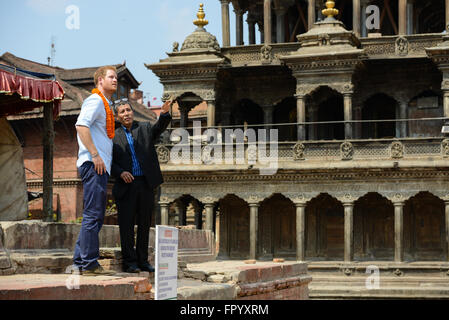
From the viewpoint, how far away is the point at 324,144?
3388 cm

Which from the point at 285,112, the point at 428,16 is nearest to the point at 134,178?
the point at 285,112

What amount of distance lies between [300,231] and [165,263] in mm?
26151

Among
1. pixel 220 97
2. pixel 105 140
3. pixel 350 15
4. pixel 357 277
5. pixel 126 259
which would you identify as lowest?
pixel 357 277

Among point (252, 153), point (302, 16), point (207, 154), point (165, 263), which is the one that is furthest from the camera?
point (302, 16)

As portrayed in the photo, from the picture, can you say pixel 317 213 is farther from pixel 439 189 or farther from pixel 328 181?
pixel 439 189

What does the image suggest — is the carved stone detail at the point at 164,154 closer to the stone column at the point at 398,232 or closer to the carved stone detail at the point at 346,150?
the carved stone detail at the point at 346,150

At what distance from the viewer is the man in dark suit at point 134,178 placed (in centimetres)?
1078

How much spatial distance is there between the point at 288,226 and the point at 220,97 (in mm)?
6432

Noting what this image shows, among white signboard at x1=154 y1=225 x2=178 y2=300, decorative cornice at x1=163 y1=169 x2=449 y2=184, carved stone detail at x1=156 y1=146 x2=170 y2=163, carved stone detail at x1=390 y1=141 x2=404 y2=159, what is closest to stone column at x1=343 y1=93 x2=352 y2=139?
decorative cornice at x1=163 y1=169 x2=449 y2=184

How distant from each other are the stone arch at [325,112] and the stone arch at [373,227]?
3.46m

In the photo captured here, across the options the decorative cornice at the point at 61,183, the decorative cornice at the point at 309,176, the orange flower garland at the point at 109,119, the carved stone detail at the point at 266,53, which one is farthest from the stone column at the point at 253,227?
the orange flower garland at the point at 109,119

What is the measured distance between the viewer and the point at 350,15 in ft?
136

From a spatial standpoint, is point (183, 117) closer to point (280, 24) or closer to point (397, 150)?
point (280, 24)

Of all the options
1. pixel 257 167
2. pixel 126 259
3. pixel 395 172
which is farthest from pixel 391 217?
pixel 126 259
